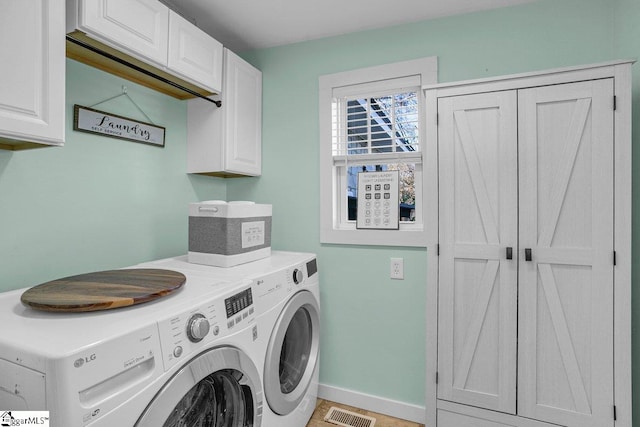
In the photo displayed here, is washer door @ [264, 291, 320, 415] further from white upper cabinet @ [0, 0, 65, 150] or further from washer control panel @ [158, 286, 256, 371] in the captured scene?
white upper cabinet @ [0, 0, 65, 150]

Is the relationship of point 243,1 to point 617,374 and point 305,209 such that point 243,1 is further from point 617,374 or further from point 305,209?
point 617,374

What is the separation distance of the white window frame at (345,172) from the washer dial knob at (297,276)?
0.51 m

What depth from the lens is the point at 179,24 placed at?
175cm

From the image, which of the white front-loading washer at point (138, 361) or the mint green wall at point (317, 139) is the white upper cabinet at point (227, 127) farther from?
the white front-loading washer at point (138, 361)

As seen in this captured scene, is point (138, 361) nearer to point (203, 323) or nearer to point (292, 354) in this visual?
point (203, 323)

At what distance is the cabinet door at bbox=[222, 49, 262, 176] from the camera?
7.08 feet

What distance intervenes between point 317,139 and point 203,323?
1.62 m

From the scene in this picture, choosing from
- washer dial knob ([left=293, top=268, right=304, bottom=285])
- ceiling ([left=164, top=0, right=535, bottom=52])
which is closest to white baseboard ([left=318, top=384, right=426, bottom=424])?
washer dial knob ([left=293, top=268, right=304, bottom=285])

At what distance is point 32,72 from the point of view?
1153 millimetres

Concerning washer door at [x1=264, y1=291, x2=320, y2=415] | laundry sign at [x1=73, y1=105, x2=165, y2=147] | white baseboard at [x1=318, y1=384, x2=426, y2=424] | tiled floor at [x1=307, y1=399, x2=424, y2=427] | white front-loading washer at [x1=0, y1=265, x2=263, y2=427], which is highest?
laundry sign at [x1=73, y1=105, x2=165, y2=147]

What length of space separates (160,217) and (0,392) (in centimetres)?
133

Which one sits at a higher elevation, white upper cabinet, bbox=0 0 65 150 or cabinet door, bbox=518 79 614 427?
white upper cabinet, bbox=0 0 65 150

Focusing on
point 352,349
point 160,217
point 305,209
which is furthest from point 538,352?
point 160,217

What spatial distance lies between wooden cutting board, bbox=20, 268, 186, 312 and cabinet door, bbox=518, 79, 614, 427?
1.63 meters
